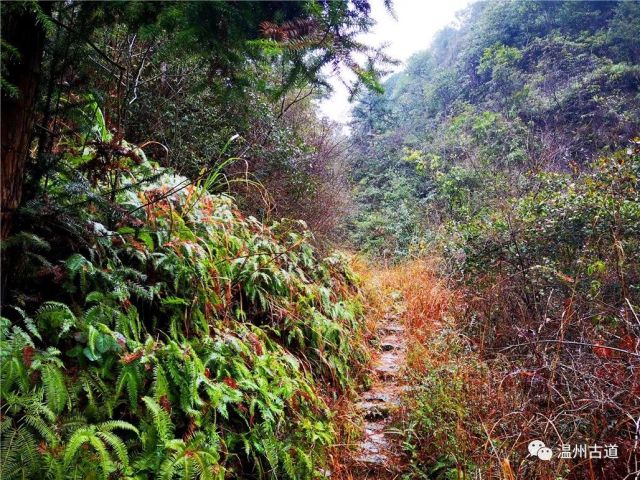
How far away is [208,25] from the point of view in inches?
61.1

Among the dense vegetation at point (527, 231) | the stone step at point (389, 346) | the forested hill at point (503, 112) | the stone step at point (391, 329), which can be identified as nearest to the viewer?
the dense vegetation at point (527, 231)

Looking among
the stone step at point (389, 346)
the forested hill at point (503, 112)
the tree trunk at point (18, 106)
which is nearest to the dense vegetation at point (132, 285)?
the tree trunk at point (18, 106)

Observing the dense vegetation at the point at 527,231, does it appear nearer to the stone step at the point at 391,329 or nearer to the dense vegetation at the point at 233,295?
the dense vegetation at the point at 233,295

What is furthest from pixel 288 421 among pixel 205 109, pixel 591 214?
pixel 205 109

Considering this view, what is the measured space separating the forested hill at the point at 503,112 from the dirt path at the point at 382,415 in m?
4.87

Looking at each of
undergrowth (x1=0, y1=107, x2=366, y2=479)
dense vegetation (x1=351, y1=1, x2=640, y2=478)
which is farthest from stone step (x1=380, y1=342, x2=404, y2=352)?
undergrowth (x1=0, y1=107, x2=366, y2=479)

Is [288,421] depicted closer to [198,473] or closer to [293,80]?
[198,473]

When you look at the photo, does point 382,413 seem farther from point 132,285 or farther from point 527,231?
point 527,231

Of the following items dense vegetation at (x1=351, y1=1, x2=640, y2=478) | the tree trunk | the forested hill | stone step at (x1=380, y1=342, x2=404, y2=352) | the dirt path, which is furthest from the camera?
the forested hill

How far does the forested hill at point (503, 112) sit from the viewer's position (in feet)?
33.5

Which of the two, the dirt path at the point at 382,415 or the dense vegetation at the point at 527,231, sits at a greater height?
the dense vegetation at the point at 527,231

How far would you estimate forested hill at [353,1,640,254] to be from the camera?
10.2m

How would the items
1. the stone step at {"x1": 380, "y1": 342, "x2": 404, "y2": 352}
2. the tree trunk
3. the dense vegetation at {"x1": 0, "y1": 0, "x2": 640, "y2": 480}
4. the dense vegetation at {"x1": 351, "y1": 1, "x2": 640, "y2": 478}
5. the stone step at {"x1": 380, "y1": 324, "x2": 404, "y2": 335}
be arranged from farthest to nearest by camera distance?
the stone step at {"x1": 380, "y1": 324, "x2": 404, "y2": 335}, the stone step at {"x1": 380, "y1": 342, "x2": 404, "y2": 352}, the dense vegetation at {"x1": 351, "y1": 1, "x2": 640, "y2": 478}, the dense vegetation at {"x1": 0, "y1": 0, "x2": 640, "y2": 480}, the tree trunk

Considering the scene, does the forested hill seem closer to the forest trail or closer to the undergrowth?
the forest trail
